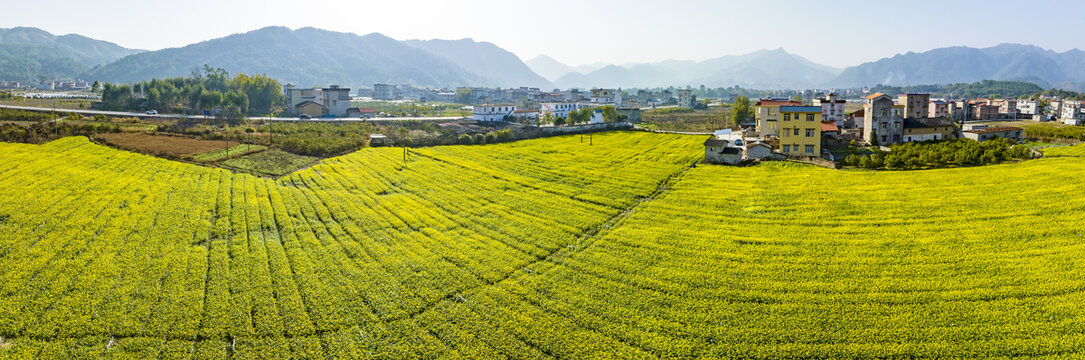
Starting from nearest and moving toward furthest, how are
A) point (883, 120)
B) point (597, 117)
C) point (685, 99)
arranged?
point (883, 120) → point (597, 117) → point (685, 99)

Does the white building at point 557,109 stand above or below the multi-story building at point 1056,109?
below

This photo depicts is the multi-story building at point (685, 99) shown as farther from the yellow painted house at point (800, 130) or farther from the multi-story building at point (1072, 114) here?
the yellow painted house at point (800, 130)

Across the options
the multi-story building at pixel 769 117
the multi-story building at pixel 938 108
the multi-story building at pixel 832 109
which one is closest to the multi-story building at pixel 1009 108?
the multi-story building at pixel 938 108

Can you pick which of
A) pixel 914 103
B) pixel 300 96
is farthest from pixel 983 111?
pixel 300 96

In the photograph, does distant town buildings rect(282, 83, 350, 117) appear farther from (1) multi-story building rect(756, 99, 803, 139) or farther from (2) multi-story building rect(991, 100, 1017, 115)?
(2) multi-story building rect(991, 100, 1017, 115)

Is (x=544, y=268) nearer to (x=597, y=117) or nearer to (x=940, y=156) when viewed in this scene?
(x=940, y=156)

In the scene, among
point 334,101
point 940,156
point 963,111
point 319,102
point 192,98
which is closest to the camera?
point 940,156

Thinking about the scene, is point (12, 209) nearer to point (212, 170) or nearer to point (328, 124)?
point (212, 170)
